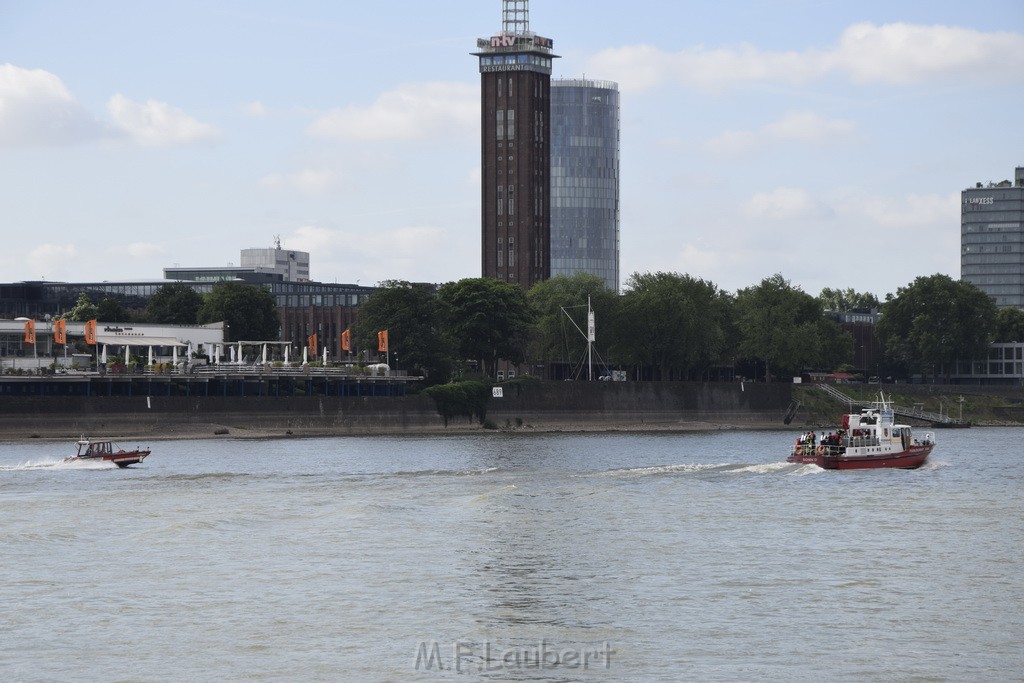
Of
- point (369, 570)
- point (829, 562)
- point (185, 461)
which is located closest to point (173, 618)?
point (369, 570)

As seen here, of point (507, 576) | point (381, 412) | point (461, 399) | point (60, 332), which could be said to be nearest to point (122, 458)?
point (381, 412)

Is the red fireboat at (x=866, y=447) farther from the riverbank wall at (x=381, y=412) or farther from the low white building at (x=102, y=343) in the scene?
the low white building at (x=102, y=343)

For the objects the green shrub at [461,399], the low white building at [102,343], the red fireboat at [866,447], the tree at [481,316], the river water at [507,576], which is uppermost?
the tree at [481,316]

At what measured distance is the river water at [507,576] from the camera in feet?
140

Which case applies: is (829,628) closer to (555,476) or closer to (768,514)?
(768,514)

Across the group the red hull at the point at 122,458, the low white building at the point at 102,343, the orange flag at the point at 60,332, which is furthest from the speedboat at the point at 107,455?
the low white building at the point at 102,343

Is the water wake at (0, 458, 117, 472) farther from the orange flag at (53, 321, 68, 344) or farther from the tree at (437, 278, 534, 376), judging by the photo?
the tree at (437, 278, 534, 376)

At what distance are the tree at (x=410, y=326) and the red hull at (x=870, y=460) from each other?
7806 cm

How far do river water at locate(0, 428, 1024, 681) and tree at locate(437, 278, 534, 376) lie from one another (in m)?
91.4

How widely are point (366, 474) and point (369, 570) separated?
43263 millimetres

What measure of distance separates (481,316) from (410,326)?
10669mm

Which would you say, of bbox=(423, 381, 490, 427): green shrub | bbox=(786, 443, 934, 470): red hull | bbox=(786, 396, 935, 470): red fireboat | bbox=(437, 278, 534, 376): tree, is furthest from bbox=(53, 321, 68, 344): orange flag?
bbox=(786, 443, 934, 470): red hull

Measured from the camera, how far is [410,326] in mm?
185250

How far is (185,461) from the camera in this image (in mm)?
113875
